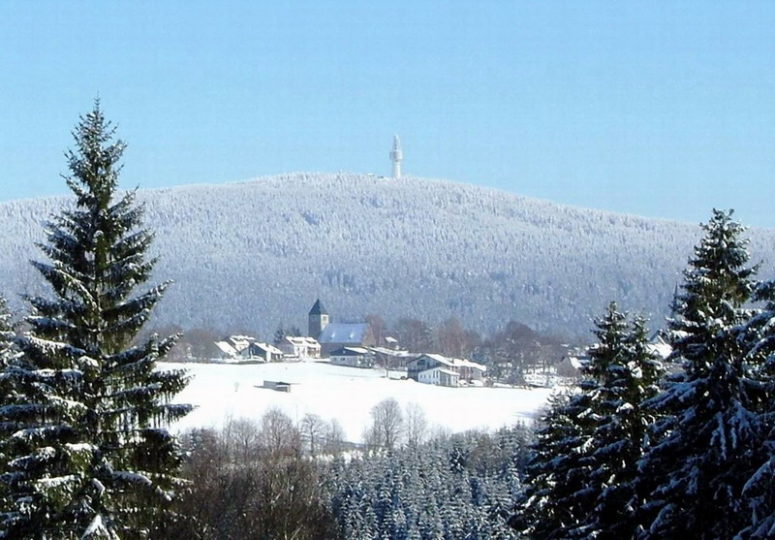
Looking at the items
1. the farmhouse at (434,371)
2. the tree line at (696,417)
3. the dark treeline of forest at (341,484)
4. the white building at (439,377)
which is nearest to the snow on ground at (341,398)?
the dark treeline of forest at (341,484)

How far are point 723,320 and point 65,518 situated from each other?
10.9m

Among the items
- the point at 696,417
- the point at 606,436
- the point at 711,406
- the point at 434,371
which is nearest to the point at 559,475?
the point at 606,436

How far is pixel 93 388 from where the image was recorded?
60.6ft

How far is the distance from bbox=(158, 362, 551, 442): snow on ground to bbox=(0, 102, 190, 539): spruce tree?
9170 cm

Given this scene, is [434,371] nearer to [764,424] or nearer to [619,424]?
[619,424]

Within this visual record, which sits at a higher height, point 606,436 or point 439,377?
point 439,377

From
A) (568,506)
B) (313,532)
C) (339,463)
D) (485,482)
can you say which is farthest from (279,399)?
(568,506)

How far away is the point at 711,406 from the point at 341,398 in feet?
417

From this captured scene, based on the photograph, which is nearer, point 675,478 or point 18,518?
point 18,518

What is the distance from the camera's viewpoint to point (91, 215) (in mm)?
18859

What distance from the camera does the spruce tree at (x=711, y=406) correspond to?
1886cm

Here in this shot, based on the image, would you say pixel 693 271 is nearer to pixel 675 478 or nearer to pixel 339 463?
pixel 675 478

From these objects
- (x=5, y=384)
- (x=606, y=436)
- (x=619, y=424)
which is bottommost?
(x=606, y=436)

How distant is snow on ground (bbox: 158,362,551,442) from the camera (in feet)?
414
